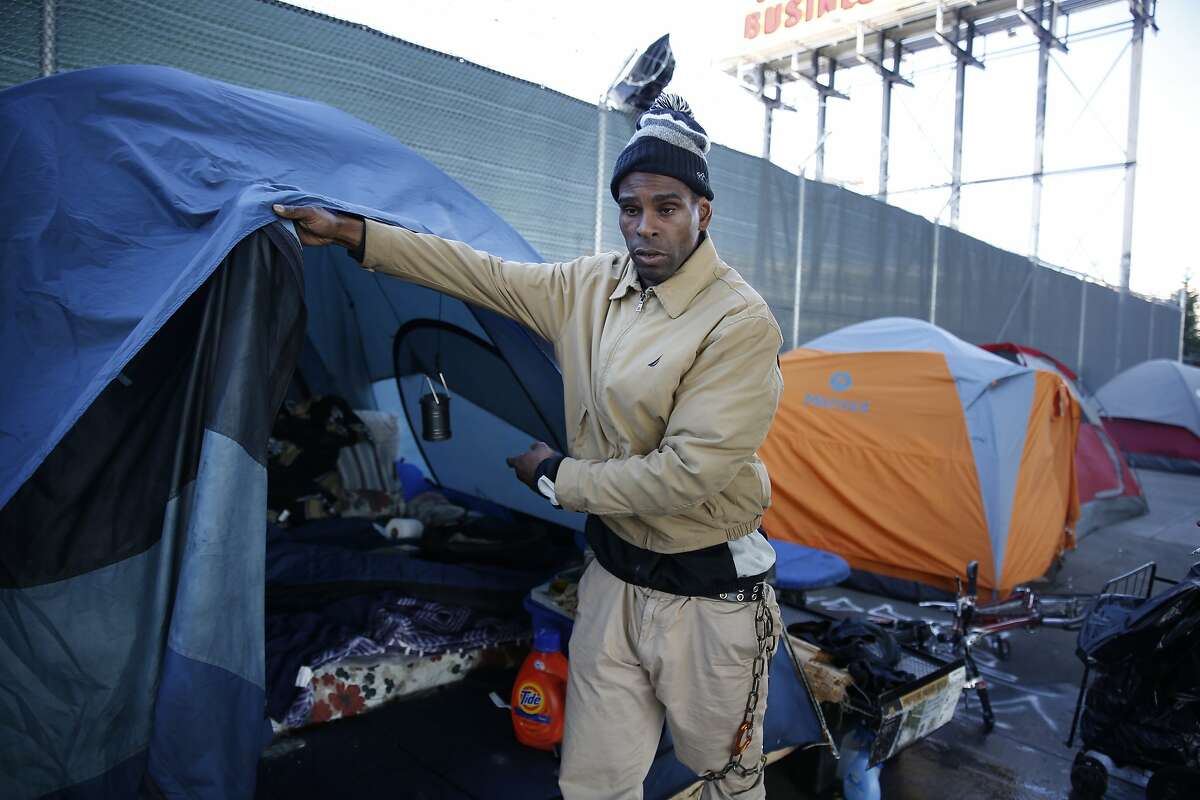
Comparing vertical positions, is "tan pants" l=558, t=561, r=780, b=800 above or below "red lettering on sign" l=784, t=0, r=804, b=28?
below

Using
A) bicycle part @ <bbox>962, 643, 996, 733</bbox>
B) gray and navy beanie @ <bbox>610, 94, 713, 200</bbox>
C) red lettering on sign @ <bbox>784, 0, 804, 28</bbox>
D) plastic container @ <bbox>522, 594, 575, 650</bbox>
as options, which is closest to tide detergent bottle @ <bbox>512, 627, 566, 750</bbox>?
→ plastic container @ <bbox>522, 594, 575, 650</bbox>

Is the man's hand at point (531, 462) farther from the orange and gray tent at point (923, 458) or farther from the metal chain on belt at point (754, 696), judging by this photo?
the orange and gray tent at point (923, 458)

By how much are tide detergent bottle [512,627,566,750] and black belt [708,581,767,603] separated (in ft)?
3.02

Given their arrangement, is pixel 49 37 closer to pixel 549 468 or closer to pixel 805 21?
pixel 549 468

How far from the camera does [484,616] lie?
315 cm

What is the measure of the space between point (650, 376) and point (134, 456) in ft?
4.15

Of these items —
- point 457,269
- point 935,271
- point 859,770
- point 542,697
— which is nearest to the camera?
point 457,269

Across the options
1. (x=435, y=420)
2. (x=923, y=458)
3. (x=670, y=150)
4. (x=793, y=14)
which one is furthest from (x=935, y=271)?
(x=793, y=14)

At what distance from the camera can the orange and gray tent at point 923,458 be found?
5.23 metres

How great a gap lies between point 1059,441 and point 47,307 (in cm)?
623

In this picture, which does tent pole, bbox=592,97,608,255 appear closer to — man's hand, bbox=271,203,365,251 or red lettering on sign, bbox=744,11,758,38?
man's hand, bbox=271,203,365,251

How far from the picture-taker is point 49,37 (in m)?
3.20

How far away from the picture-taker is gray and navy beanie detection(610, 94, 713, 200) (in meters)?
1.80

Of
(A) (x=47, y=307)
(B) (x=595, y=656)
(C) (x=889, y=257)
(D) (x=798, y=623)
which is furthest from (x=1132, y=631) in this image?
(C) (x=889, y=257)
